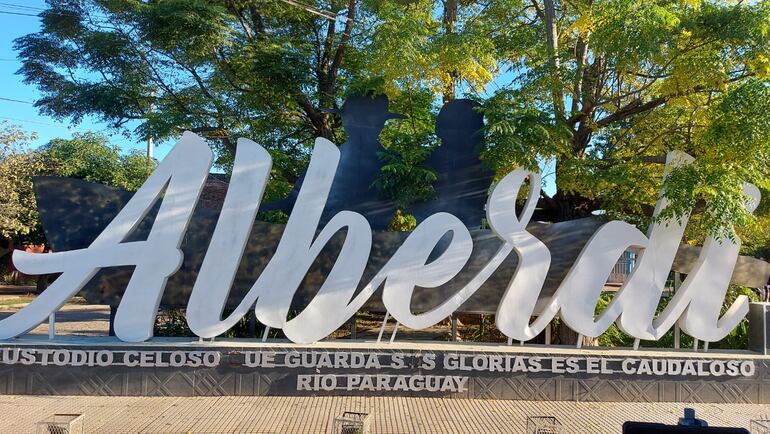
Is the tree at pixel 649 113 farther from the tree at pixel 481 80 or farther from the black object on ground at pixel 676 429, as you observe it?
the black object on ground at pixel 676 429

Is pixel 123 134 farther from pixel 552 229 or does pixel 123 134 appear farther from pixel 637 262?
pixel 637 262

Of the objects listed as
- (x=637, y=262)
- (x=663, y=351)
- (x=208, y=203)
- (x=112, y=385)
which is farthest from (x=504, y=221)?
(x=208, y=203)

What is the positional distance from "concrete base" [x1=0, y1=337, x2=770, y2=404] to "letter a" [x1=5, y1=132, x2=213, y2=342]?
15.0 inches

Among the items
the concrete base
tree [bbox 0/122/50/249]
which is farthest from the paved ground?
tree [bbox 0/122/50/249]

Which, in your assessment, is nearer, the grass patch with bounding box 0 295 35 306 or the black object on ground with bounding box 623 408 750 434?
the black object on ground with bounding box 623 408 750 434

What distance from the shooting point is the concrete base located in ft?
29.1

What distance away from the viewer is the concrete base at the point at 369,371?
8.87 m

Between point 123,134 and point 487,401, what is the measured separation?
12789mm

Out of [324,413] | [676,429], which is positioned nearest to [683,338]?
[324,413]

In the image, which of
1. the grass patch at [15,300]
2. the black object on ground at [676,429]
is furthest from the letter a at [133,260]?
the grass patch at [15,300]

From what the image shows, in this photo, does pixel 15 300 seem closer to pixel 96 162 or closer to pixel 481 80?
pixel 96 162

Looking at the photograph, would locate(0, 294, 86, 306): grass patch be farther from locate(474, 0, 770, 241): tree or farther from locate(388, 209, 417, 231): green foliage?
locate(474, 0, 770, 241): tree

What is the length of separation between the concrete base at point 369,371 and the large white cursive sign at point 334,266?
37 cm

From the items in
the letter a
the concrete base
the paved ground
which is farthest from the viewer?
the letter a
